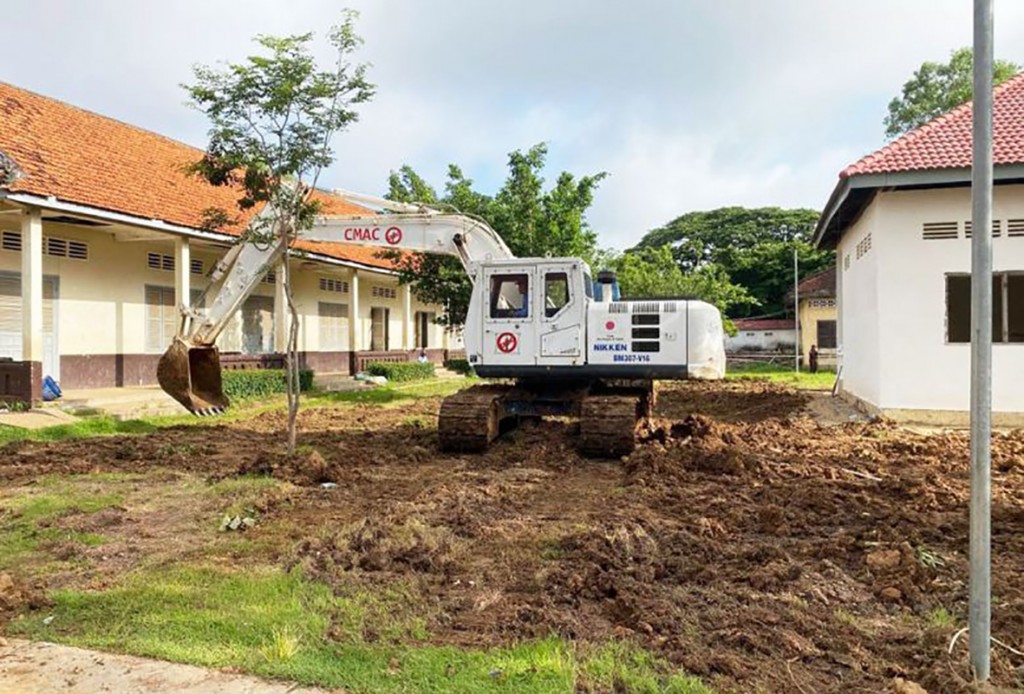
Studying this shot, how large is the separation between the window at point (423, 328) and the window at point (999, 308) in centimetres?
2057

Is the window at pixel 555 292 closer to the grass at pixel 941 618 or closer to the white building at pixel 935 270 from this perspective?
the white building at pixel 935 270

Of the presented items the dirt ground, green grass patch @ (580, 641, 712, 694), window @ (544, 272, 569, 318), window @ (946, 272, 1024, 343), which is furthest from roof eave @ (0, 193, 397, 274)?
window @ (946, 272, 1024, 343)

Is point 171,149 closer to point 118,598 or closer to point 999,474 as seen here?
point 118,598

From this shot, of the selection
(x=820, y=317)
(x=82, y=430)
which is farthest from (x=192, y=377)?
(x=820, y=317)

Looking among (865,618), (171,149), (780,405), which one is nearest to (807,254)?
(780,405)

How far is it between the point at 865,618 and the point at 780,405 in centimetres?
1202

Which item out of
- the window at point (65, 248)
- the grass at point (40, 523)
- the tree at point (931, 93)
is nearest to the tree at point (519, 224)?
the window at point (65, 248)

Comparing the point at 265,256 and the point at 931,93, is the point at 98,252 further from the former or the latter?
the point at 931,93

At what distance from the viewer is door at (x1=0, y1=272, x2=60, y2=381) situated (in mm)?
12773

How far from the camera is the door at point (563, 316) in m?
9.08

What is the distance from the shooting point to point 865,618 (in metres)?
3.79

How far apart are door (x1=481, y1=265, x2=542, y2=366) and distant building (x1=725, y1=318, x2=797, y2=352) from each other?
114ft

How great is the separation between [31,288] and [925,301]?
48.6 feet

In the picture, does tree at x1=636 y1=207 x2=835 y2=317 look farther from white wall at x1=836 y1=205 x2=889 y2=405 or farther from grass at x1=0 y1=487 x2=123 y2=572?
grass at x1=0 y1=487 x2=123 y2=572
